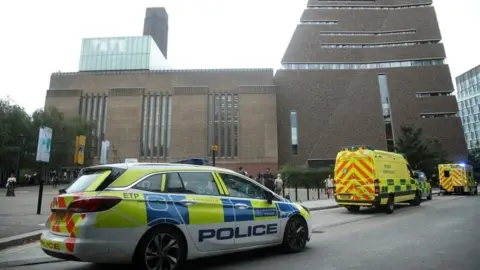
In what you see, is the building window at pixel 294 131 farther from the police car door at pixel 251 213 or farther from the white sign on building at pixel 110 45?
the police car door at pixel 251 213

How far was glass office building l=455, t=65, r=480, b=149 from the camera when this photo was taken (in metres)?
91.9

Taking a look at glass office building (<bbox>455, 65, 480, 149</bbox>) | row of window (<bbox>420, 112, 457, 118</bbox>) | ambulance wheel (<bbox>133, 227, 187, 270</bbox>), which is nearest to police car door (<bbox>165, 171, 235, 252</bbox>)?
ambulance wheel (<bbox>133, 227, 187, 270</bbox>)

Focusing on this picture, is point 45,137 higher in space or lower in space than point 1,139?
lower

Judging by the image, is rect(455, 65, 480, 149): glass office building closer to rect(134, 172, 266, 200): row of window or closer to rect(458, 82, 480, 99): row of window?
rect(458, 82, 480, 99): row of window

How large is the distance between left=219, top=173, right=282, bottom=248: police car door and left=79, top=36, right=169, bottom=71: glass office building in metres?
68.0

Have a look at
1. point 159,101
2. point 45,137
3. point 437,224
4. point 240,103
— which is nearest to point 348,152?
point 437,224

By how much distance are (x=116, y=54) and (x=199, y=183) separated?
2799 inches

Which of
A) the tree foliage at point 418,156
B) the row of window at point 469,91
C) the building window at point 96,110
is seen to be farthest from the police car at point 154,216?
the row of window at point 469,91

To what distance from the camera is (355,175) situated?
42.0 feet

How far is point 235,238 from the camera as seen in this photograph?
201 inches

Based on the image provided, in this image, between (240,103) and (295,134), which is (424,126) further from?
(240,103)

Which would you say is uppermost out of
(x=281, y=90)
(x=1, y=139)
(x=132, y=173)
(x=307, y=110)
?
(x=281, y=90)

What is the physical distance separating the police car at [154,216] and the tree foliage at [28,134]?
3603 cm

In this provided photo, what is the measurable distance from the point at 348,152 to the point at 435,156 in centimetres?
3361
